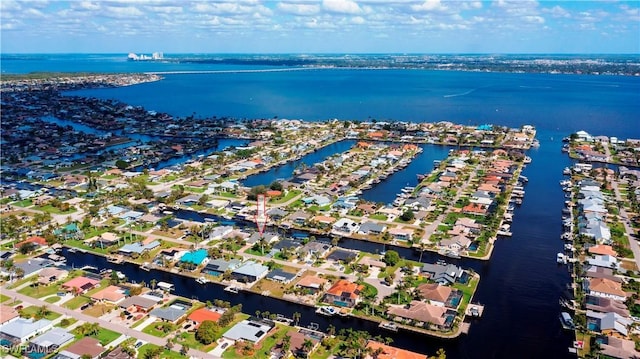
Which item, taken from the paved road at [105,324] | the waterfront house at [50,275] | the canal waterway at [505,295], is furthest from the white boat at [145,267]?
the paved road at [105,324]

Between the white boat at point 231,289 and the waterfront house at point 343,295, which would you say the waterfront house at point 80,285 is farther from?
the waterfront house at point 343,295

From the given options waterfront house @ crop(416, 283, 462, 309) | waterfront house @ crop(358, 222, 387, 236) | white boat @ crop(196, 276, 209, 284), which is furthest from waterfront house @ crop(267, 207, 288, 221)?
waterfront house @ crop(416, 283, 462, 309)

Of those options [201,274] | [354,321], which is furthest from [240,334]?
[201,274]

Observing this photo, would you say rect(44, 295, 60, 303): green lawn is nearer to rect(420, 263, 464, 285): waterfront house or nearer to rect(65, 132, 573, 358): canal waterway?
rect(65, 132, 573, 358): canal waterway

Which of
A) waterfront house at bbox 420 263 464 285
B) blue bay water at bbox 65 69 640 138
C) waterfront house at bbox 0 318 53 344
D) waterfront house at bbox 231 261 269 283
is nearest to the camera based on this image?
waterfront house at bbox 0 318 53 344

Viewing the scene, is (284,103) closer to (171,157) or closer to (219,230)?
(171,157)

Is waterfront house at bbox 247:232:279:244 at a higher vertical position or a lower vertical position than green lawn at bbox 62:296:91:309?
higher
